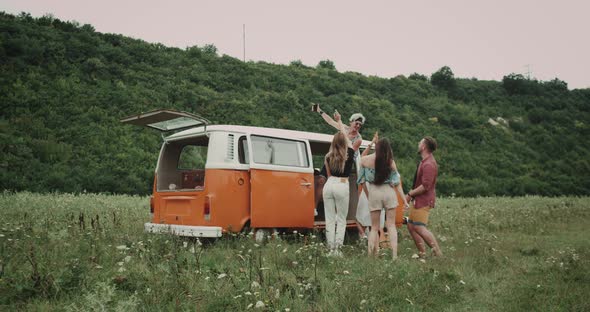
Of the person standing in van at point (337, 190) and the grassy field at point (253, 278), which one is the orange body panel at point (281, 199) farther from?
the person standing in van at point (337, 190)

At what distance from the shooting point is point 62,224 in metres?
7.52

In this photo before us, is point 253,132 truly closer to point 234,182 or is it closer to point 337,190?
point 234,182

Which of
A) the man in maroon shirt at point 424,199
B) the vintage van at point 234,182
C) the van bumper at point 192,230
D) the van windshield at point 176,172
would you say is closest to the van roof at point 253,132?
the vintage van at point 234,182

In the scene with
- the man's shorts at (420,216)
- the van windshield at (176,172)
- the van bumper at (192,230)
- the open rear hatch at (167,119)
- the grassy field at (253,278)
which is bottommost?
the grassy field at (253,278)

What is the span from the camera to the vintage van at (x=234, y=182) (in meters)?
6.46

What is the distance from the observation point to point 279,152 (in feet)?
23.8

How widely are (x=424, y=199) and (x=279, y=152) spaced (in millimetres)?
2280

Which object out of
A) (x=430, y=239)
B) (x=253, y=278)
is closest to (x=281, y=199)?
(x=430, y=239)

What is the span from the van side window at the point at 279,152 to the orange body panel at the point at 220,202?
0.42m

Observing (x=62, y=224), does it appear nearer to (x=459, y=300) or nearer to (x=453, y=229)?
(x=459, y=300)

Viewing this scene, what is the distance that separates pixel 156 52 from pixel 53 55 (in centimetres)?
799

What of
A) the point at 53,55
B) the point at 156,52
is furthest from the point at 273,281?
the point at 156,52

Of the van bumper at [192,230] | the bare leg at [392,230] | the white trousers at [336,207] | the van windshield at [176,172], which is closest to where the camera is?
the van bumper at [192,230]

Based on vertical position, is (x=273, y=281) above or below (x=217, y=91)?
below
